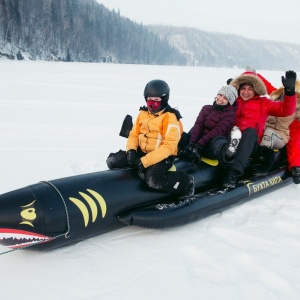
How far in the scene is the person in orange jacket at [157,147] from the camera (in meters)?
3.31

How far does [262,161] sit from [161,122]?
163cm

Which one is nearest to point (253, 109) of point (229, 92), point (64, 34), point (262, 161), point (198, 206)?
point (229, 92)

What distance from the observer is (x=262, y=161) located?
438 centimetres

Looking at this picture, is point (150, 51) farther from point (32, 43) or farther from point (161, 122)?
point (161, 122)

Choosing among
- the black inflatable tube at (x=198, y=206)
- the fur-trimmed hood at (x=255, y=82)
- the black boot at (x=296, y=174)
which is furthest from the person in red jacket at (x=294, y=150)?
the fur-trimmed hood at (x=255, y=82)

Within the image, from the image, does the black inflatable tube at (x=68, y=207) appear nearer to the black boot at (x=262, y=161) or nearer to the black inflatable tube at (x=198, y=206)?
the black inflatable tube at (x=198, y=206)

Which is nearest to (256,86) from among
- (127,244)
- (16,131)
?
(127,244)

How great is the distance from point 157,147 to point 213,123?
929mm

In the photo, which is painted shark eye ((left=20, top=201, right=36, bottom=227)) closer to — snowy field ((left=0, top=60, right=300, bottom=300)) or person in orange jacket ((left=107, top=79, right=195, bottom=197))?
snowy field ((left=0, top=60, right=300, bottom=300))

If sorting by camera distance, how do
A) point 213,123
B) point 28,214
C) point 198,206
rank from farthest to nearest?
point 213,123 < point 198,206 < point 28,214

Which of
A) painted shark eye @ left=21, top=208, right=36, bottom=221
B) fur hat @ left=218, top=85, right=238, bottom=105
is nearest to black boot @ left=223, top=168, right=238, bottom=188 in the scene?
fur hat @ left=218, top=85, right=238, bottom=105

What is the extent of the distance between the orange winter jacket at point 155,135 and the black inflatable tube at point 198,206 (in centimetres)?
47

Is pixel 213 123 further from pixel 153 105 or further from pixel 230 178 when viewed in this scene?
pixel 153 105

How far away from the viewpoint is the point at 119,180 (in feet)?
10.4
